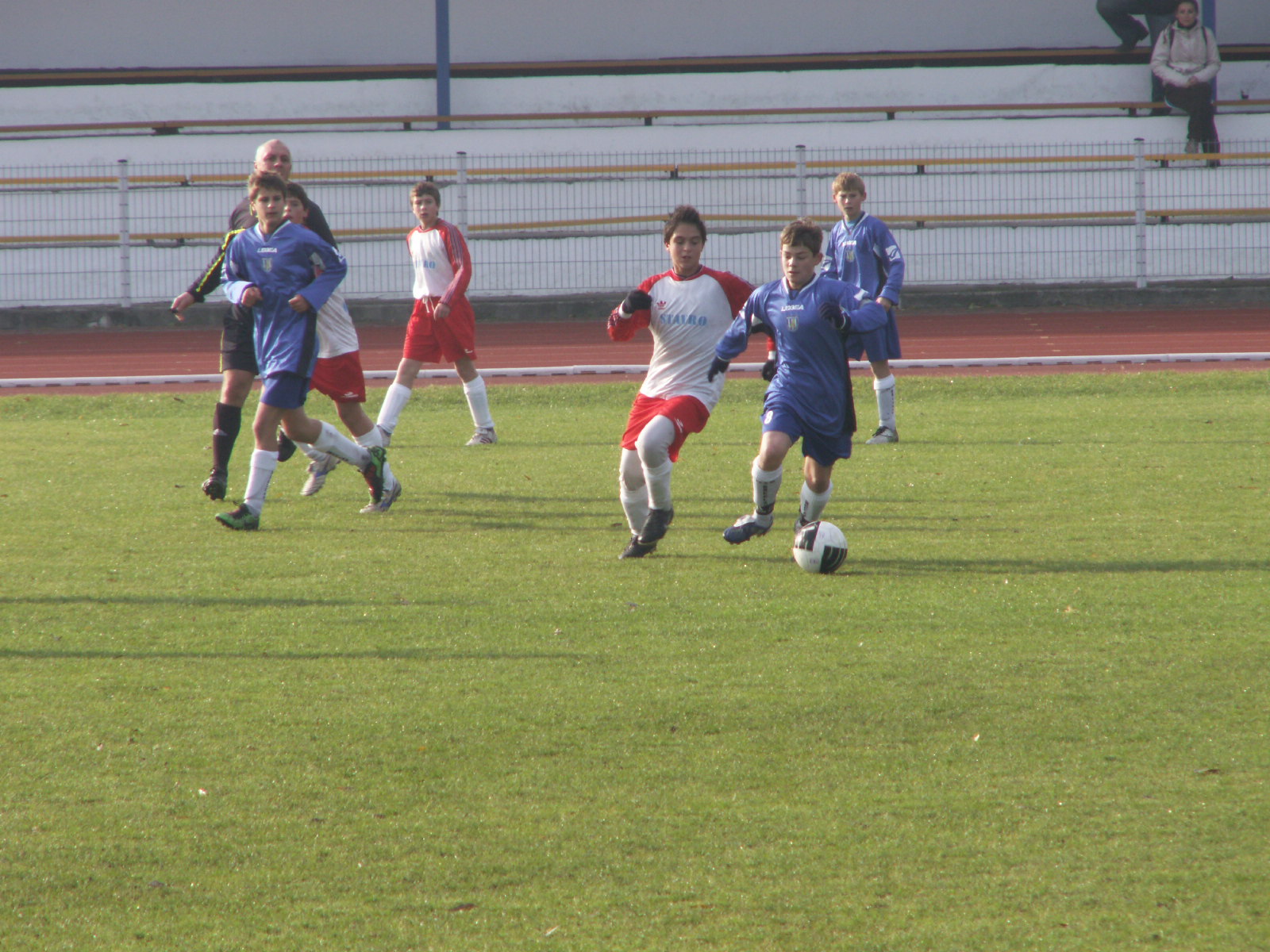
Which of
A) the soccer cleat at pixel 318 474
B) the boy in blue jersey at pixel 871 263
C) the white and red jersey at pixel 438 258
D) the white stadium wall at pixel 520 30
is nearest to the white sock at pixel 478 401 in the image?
the white and red jersey at pixel 438 258

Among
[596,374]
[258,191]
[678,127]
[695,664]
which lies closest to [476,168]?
[678,127]

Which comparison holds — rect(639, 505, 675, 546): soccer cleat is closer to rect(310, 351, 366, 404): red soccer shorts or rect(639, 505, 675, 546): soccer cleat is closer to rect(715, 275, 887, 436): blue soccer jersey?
rect(715, 275, 887, 436): blue soccer jersey

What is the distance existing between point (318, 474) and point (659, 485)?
2762mm

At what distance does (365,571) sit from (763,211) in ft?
50.2

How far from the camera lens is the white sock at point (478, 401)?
999 cm

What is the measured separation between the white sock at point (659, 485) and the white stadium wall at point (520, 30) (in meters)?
22.1

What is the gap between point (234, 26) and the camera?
26.8 metres

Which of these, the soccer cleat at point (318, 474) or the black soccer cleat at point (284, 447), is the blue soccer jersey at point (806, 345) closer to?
the soccer cleat at point (318, 474)

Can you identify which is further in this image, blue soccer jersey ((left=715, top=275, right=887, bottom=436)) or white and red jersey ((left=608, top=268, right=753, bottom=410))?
white and red jersey ((left=608, top=268, right=753, bottom=410))

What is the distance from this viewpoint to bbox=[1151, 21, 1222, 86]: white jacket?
2152 centimetres

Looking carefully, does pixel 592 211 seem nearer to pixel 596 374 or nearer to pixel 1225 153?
pixel 596 374

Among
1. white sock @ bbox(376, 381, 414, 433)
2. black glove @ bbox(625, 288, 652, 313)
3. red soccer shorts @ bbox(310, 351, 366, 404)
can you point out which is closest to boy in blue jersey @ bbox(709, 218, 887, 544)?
black glove @ bbox(625, 288, 652, 313)

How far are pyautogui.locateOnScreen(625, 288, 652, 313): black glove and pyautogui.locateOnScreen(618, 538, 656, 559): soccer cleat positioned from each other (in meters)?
0.96

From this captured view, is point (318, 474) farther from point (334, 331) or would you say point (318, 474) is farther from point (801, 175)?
point (801, 175)
